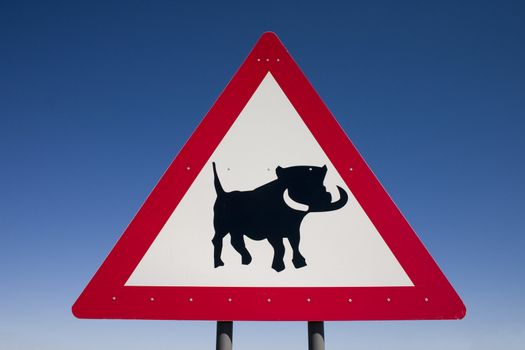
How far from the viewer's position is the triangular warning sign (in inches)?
44.8

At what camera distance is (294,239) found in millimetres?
1184

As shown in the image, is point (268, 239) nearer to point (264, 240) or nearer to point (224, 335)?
point (264, 240)

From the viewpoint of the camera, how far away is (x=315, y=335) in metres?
1.11

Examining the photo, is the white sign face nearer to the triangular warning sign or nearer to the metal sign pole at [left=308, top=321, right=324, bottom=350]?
the triangular warning sign

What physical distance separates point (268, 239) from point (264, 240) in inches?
0.5

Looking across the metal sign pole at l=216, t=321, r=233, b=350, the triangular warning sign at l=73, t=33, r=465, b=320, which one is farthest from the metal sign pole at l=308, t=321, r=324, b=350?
the metal sign pole at l=216, t=321, r=233, b=350

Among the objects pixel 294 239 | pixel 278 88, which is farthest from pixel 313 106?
pixel 294 239

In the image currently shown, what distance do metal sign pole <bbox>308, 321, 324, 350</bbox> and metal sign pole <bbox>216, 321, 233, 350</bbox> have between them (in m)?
0.24

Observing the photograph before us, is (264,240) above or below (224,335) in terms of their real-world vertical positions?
above

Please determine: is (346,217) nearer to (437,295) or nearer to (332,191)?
(332,191)

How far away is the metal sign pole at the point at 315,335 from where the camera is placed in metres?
1.10

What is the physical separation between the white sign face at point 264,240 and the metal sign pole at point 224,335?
117mm

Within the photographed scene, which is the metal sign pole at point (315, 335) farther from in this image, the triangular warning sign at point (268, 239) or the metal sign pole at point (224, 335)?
the metal sign pole at point (224, 335)

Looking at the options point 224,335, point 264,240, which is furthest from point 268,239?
point 224,335
